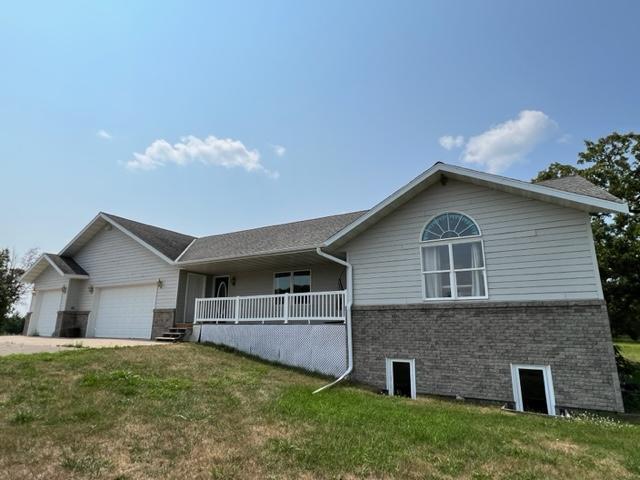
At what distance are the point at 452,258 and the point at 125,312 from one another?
47.1 feet

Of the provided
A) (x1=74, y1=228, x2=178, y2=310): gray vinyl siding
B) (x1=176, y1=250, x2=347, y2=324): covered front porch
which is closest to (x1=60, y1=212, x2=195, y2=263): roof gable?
(x1=74, y1=228, x2=178, y2=310): gray vinyl siding

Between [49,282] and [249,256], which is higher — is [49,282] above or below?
below

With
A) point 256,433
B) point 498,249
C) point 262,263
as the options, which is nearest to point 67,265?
point 262,263

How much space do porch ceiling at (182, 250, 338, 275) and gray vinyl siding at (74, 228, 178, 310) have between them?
4.05 ft

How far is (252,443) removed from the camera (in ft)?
16.3

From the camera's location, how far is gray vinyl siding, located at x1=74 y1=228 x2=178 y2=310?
622 inches

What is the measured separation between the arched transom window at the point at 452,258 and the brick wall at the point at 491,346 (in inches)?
15.6

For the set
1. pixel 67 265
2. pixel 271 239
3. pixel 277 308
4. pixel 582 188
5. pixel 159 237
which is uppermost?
pixel 159 237

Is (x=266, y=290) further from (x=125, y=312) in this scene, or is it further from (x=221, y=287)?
(x=125, y=312)

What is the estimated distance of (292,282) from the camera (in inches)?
602

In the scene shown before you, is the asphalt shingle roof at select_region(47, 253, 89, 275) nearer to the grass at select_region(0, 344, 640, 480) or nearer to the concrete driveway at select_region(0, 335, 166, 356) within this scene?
the concrete driveway at select_region(0, 335, 166, 356)

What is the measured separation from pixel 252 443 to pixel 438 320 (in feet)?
19.2

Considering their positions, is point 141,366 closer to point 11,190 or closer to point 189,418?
point 189,418

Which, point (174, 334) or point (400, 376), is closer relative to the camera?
point (400, 376)
